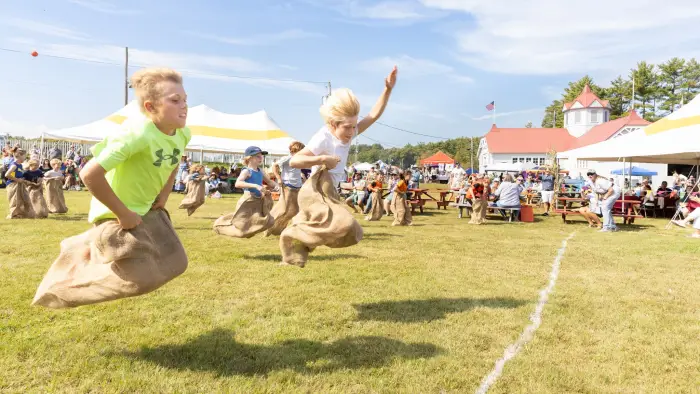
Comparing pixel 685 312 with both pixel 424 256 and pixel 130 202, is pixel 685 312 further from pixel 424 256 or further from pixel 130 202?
pixel 130 202

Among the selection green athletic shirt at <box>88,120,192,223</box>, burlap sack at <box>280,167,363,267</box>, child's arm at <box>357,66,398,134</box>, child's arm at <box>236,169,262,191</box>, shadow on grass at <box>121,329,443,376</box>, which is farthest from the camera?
child's arm at <box>236,169,262,191</box>

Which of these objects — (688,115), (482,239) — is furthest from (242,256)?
(688,115)

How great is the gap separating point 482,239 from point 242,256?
6335 millimetres

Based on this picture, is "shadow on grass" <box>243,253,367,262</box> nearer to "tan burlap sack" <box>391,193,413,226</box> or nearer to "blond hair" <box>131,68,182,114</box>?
"blond hair" <box>131,68,182,114</box>

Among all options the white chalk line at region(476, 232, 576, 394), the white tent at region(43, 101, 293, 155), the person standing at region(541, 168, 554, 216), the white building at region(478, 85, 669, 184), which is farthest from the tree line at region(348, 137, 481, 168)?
the white chalk line at region(476, 232, 576, 394)

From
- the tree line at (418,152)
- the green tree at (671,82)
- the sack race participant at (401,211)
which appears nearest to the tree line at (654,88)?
the green tree at (671,82)

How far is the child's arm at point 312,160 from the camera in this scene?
453cm

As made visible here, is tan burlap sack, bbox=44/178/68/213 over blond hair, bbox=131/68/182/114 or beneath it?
beneath

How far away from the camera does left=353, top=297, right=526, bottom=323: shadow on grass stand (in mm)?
5262

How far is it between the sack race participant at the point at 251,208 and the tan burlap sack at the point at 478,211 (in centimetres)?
940

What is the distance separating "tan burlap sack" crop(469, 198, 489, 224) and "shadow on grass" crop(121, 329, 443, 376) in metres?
12.6

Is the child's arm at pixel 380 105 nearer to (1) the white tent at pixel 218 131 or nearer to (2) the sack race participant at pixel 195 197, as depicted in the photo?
(2) the sack race participant at pixel 195 197

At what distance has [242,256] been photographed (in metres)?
8.60

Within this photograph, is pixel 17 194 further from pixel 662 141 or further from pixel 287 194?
pixel 662 141
